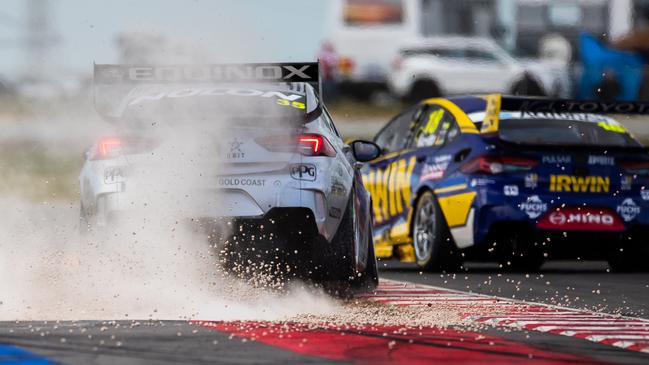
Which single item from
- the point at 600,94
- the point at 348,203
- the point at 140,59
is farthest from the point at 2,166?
the point at 600,94

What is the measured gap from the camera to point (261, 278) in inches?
389

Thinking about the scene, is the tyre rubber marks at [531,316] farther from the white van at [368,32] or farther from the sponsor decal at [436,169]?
the white van at [368,32]

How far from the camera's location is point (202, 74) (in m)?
9.72

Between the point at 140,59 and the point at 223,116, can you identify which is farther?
the point at 140,59

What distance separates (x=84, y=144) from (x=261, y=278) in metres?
1.92

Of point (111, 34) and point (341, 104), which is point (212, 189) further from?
point (341, 104)

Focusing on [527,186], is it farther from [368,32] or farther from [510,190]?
[368,32]

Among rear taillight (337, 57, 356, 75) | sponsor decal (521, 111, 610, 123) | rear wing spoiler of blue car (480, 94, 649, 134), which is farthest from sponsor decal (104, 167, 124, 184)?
rear taillight (337, 57, 356, 75)

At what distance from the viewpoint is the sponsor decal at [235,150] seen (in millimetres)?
9648

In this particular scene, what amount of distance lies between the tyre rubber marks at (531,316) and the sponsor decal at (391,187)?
8.42ft

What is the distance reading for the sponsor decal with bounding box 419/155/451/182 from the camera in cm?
1402

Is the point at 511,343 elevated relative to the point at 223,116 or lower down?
lower down

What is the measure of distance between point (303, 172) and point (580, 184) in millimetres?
4556

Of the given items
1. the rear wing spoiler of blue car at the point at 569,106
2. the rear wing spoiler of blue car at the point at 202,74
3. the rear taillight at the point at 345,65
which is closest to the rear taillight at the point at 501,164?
the rear wing spoiler of blue car at the point at 569,106
